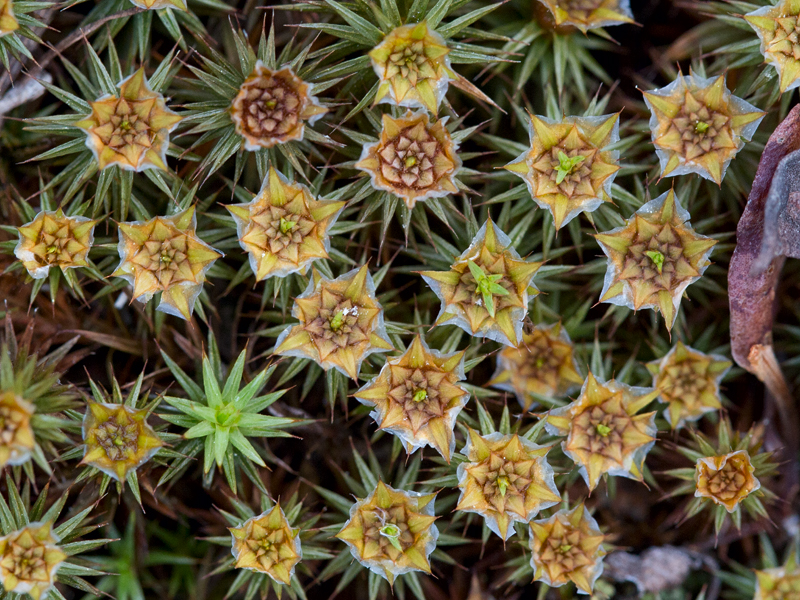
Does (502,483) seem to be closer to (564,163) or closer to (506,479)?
(506,479)

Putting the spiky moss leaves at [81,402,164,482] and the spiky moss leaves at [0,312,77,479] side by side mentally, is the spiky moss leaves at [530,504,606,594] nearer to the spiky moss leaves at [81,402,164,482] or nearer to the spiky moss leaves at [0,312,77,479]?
the spiky moss leaves at [81,402,164,482]

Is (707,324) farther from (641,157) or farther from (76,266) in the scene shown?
(76,266)

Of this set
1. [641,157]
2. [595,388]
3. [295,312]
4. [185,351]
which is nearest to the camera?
[295,312]

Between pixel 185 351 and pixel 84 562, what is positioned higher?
pixel 185 351

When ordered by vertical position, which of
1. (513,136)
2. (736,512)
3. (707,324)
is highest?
(513,136)

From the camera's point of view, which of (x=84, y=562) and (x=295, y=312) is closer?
(x=295, y=312)

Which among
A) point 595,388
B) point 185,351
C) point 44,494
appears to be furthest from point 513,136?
point 44,494

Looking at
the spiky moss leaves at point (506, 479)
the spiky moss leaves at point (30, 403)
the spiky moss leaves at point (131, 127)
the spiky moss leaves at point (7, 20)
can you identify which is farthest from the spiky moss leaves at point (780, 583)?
the spiky moss leaves at point (7, 20)
